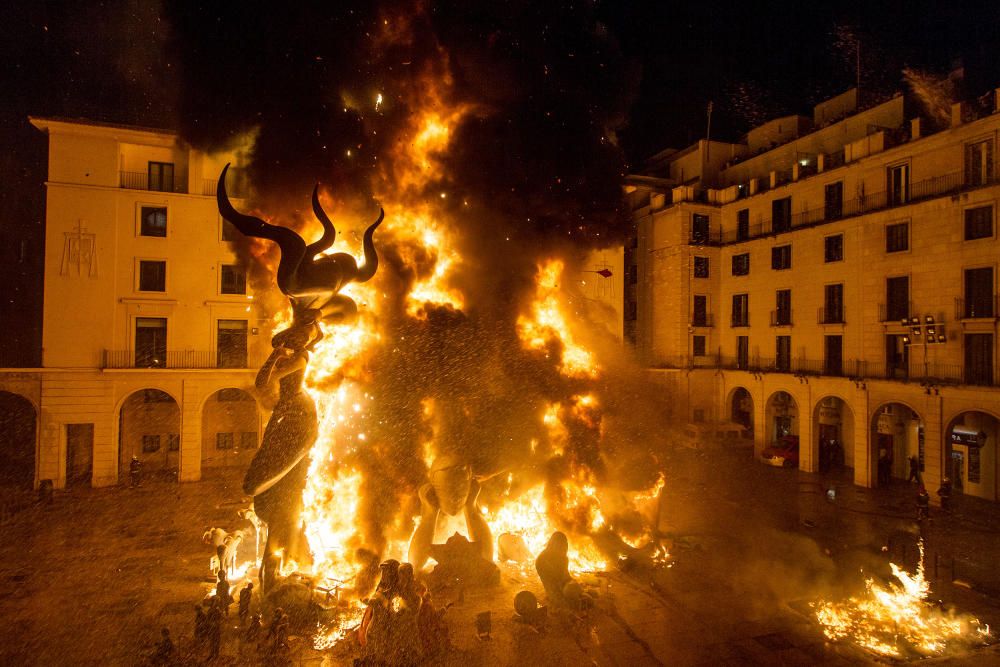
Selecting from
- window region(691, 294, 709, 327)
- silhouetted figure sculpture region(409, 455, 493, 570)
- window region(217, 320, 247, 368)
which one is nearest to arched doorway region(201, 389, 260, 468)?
window region(217, 320, 247, 368)

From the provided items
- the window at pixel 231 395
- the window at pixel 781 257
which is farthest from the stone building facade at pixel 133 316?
the window at pixel 781 257

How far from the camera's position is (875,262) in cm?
2514

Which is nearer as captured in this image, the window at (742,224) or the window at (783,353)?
the window at (783,353)

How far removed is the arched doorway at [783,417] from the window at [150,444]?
31421 millimetres

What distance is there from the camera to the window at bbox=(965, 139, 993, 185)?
21.2 meters

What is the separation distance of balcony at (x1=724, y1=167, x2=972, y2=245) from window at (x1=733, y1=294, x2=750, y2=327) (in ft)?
11.2

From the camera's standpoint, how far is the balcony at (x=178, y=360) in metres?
23.8

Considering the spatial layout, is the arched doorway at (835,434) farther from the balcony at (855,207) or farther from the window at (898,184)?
the window at (898,184)

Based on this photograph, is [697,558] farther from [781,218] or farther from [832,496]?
[781,218]

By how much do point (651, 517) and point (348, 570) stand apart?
8834 mm

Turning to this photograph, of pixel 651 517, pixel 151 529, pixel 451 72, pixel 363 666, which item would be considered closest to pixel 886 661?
pixel 651 517

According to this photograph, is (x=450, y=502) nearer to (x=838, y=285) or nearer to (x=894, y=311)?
(x=894, y=311)

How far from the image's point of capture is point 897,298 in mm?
24422

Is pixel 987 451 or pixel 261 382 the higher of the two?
pixel 261 382
